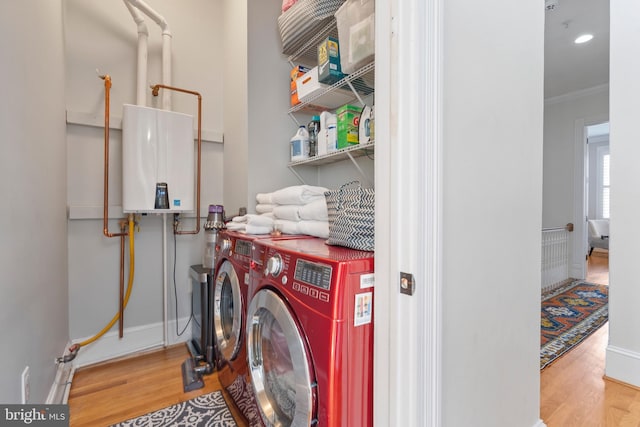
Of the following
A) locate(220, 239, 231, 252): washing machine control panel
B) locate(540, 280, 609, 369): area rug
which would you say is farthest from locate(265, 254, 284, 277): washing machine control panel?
locate(540, 280, 609, 369): area rug

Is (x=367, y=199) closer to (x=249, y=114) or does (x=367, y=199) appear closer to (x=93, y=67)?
(x=249, y=114)

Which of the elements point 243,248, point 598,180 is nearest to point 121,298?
point 243,248

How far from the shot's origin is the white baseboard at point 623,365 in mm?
1717

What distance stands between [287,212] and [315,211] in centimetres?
23

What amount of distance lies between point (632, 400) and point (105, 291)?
327 cm

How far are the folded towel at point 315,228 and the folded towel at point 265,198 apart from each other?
37cm

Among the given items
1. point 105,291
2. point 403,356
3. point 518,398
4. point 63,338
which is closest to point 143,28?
point 105,291

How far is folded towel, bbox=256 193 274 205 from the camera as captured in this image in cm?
180

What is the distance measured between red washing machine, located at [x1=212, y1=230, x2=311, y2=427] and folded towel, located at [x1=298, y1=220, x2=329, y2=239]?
0.22ft

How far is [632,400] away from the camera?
1.59m

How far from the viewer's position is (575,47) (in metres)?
3.11

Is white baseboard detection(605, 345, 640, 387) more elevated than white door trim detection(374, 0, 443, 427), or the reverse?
white door trim detection(374, 0, 443, 427)

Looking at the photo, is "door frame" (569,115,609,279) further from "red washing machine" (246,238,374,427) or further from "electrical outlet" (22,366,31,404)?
"electrical outlet" (22,366,31,404)

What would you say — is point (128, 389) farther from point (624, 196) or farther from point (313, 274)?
point (624, 196)
